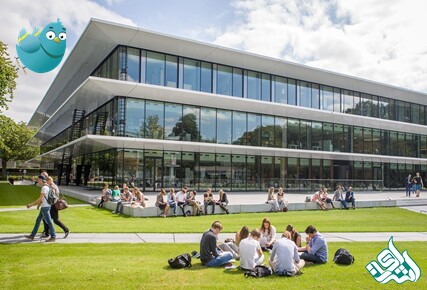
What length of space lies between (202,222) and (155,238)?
4919 mm

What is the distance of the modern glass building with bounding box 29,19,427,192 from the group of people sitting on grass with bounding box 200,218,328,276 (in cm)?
1815

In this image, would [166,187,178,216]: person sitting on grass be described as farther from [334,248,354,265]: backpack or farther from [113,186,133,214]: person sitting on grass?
[334,248,354,265]: backpack

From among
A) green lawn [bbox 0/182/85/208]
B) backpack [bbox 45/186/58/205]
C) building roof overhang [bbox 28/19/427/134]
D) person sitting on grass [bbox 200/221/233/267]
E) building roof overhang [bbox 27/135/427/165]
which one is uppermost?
building roof overhang [bbox 28/19/427/134]

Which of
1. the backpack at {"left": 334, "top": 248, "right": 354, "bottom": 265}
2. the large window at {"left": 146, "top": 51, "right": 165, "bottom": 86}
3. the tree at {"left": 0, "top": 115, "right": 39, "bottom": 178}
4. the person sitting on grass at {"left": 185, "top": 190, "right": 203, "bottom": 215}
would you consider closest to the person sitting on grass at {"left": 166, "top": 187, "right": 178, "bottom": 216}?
the person sitting on grass at {"left": 185, "top": 190, "right": 203, "bottom": 215}

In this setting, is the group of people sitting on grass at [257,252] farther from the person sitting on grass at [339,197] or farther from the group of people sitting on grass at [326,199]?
the person sitting on grass at [339,197]

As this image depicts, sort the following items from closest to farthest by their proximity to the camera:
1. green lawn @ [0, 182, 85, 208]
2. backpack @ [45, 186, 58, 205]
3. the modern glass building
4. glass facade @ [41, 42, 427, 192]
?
backpack @ [45, 186, 58, 205]
green lawn @ [0, 182, 85, 208]
the modern glass building
glass facade @ [41, 42, 427, 192]

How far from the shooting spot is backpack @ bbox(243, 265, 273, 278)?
8.40 meters

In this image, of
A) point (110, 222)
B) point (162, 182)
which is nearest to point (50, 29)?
point (110, 222)

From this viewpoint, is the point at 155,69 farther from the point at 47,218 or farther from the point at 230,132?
the point at 47,218

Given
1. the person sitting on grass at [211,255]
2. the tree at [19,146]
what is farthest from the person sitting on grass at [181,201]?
the tree at [19,146]

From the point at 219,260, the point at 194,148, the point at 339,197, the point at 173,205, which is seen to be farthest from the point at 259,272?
the point at 194,148

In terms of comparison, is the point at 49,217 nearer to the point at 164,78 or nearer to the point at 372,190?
the point at 164,78

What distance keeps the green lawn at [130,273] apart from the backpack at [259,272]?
0.15 metres

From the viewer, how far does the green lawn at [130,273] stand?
752cm
